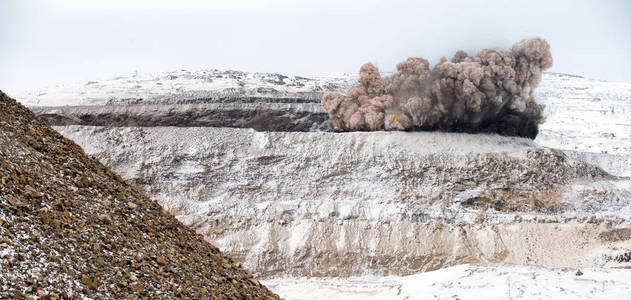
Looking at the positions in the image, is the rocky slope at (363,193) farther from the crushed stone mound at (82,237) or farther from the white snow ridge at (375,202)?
the crushed stone mound at (82,237)

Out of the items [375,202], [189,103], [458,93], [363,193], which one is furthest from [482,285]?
[189,103]

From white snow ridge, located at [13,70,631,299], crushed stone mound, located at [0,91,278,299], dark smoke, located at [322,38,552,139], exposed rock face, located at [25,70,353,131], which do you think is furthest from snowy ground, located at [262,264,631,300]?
exposed rock face, located at [25,70,353,131]

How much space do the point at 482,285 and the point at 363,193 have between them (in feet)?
21.5

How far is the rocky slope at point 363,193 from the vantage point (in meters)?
14.4

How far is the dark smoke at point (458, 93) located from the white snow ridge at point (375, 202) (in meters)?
0.76

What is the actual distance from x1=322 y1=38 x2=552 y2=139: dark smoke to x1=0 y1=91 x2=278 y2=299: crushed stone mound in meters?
12.6

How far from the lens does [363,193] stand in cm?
1677

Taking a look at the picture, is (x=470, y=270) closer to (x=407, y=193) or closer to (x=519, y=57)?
(x=407, y=193)

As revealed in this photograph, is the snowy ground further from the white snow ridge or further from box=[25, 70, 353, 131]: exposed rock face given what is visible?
box=[25, 70, 353, 131]: exposed rock face

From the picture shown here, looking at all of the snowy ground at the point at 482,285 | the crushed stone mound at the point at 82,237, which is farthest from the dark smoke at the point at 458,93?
the crushed stone mound at the point at 82,237

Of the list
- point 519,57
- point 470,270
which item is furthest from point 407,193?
point 519,57

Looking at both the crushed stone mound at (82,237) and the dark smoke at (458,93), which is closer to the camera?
the crushed stone mound at (82,237)

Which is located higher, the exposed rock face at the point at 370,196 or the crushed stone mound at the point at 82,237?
the crushed stone mound at the point at 82,237

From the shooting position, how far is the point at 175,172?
59.1 feet
